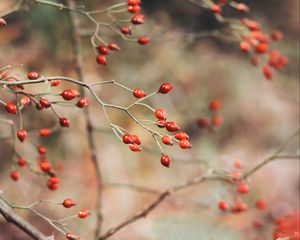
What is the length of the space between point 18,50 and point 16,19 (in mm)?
460

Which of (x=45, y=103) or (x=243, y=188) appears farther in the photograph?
(x=243, y=188)

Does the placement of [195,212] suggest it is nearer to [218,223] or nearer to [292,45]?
[218,223]

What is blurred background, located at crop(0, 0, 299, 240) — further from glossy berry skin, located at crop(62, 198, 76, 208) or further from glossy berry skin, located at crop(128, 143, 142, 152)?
glossy berry skin, located at crop(128, 143, 142, 152)

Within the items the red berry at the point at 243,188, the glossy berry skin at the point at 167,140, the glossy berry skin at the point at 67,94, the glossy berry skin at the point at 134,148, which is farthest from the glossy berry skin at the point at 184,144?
the red berry at the point at 243,188

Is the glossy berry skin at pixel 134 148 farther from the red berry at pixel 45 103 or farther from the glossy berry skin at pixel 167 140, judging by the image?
the red berry at pixel 45 103

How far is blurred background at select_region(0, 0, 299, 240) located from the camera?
14.1 ft

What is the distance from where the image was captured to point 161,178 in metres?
5.38

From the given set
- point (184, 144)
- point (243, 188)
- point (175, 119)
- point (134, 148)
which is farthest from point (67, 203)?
point (175, 119)

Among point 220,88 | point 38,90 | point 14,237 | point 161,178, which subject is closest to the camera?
point 14,237

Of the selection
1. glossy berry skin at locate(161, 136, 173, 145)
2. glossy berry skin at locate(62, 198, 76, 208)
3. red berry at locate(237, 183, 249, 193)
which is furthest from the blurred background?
glossy berry skin at locate(161, 136, 173, 145)

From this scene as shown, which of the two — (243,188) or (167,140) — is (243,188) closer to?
(243,188)

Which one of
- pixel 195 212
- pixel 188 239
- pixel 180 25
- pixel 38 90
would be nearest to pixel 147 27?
pixel 180 25

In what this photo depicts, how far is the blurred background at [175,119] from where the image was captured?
4.31 m

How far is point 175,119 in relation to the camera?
5.51 meters
